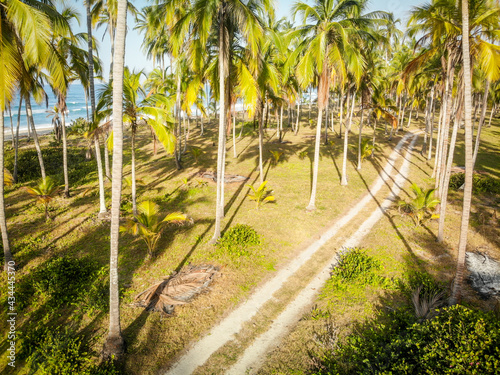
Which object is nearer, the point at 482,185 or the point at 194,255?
the point at 194,255

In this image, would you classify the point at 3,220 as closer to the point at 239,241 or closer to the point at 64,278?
the point at 64,278

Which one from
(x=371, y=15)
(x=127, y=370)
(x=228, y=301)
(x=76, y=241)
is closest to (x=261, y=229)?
(x=228, y=301)

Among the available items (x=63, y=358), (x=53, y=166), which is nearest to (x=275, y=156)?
(x=63, y=358)

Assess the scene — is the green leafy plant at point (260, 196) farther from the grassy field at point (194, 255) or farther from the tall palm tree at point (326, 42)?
the tall palm tree at point (326, 42)

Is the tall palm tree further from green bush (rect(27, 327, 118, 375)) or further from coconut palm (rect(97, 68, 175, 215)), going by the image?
green bush (rect(27, 327, 118, 375))

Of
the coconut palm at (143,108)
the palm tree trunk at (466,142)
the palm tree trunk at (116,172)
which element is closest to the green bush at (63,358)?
the palm tree trunk at (116,172)

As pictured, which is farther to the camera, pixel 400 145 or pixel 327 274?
pixel 400 145

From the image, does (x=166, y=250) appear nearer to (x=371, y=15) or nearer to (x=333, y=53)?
(x=333, y=53)
